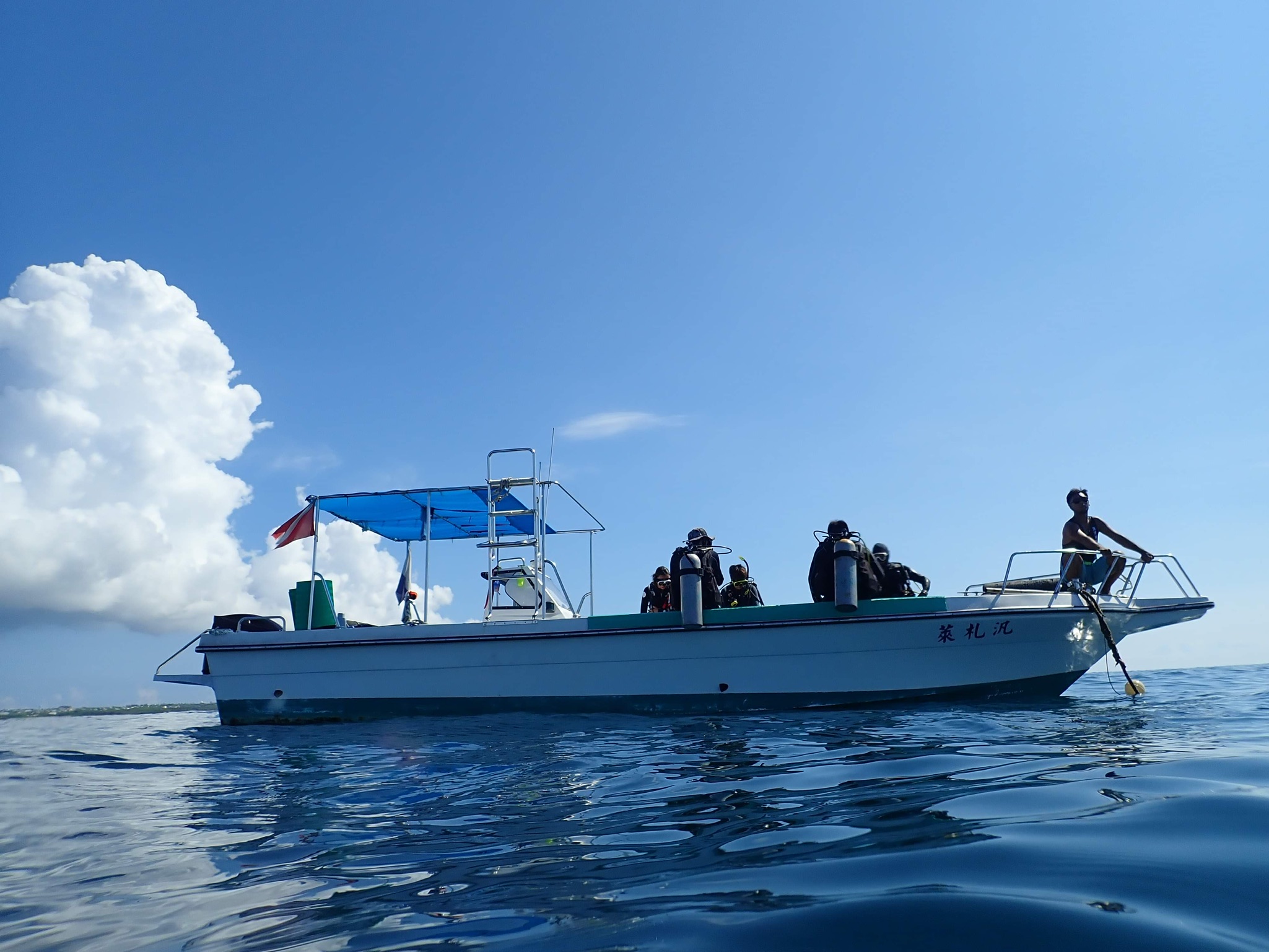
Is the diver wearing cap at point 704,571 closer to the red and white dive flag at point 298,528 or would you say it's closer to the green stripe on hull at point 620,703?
the green stripe on hull at point 620,703

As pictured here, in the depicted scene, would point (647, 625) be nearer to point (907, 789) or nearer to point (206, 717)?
point (907, 789)

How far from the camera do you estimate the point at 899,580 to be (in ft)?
29.6

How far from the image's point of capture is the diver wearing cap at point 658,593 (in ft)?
32.4

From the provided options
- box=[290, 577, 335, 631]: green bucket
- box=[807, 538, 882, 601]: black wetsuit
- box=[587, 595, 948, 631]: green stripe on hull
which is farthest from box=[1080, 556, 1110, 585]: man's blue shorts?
box=[290, 577, 335, 631]: green bucket

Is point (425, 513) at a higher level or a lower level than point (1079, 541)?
higher

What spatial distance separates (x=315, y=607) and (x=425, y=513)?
75.4 inches

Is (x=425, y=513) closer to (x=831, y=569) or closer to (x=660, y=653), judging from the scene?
(x=660, y=653)

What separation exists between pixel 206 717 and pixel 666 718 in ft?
32.4

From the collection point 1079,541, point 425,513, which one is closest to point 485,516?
point 425,513

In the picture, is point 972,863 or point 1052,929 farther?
point 972,863

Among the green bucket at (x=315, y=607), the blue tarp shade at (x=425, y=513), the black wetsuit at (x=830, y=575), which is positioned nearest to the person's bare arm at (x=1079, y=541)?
the black wetsuit at (x=830, y=575)

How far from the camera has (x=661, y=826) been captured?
296 centimetres

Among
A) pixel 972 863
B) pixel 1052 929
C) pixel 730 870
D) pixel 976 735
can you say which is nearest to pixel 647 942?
pixel 730 870

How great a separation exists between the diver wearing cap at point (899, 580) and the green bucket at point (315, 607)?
23.5 feet
